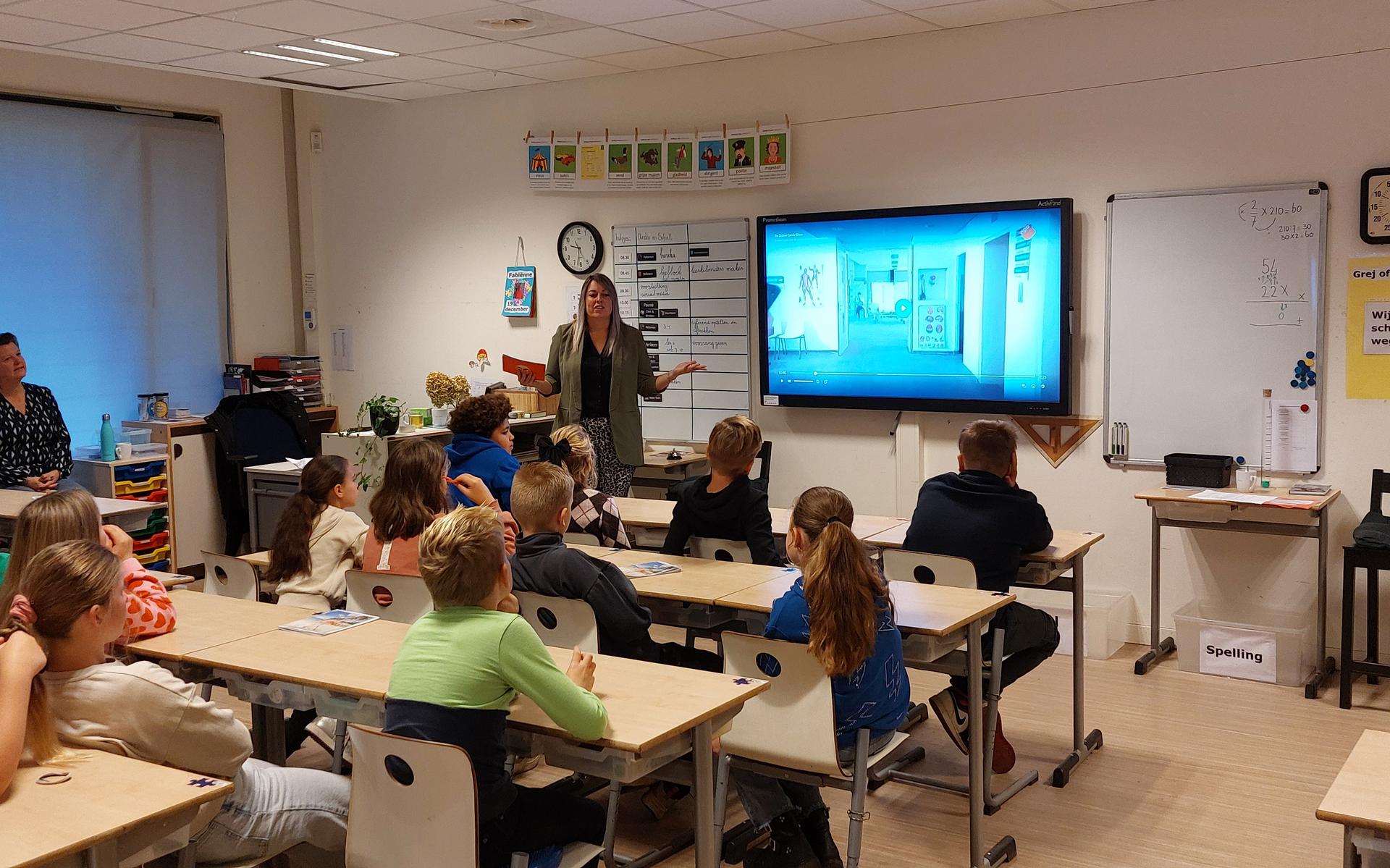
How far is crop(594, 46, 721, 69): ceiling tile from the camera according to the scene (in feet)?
20.6

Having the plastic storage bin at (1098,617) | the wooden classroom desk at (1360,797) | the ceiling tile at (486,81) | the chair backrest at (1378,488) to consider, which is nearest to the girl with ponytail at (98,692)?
the wooden classroom desk at (1360,797)

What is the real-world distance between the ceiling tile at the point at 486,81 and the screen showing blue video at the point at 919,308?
183 centimetres

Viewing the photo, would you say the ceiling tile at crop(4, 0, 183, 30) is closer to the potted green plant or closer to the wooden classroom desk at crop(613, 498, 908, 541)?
the potted green plant

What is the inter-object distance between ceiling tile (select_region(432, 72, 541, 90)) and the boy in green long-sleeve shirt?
16.8ft

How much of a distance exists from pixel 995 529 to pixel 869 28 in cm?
299

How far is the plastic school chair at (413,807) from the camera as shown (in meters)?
2.14

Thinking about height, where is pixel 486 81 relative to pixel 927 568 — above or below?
above

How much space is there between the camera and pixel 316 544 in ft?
13.1

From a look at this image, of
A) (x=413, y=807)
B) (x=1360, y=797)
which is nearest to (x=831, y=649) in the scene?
(x=413, y=807)

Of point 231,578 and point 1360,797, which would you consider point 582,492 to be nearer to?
point 231,578

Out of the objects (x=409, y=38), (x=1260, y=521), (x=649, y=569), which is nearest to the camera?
(x=649, y=569)

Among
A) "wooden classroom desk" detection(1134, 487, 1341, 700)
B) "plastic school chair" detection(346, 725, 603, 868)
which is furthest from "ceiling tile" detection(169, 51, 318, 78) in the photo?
"plastic school chair" detection(346, 725, 603, 868)

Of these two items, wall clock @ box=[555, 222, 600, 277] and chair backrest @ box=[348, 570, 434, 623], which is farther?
wall clock @ box=[555, 222, 600, 277]

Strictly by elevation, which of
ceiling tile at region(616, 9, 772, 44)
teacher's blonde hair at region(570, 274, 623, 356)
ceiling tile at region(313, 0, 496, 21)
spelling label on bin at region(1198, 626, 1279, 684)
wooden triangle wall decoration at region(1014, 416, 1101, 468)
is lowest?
spelling label on bin at region(1198, 626, 1279, 684)
